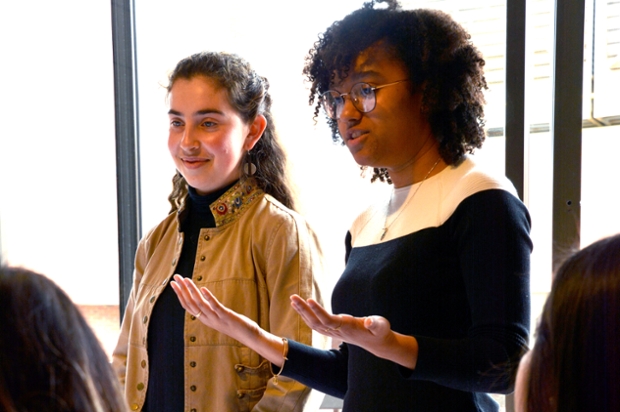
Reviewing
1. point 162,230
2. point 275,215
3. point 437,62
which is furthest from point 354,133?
point 162,230

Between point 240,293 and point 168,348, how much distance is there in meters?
0.24

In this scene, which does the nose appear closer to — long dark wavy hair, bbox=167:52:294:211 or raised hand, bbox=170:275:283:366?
long dark wavy hair, bbox=167:52:294:211

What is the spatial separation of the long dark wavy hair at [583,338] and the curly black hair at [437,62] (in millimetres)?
753

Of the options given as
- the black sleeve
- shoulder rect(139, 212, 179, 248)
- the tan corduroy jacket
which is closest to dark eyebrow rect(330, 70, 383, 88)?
the black sleeve

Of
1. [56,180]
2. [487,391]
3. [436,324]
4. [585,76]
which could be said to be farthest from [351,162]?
[56,180]

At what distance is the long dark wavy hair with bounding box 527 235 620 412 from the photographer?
825 millimetres

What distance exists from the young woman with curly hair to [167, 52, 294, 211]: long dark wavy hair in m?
0.29

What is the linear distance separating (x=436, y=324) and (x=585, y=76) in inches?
35.5

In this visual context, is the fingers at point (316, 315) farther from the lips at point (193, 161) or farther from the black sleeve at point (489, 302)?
the lips at point (193, 161)

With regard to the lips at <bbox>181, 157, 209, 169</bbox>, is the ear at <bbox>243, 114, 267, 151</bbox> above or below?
above

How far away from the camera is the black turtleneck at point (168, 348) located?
6.48 ft

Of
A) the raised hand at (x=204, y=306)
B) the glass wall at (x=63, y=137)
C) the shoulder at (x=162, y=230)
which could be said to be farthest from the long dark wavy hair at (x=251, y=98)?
the glass wall at (x=63, y=137)

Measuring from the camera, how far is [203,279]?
203 centimetres

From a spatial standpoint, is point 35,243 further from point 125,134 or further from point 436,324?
point 436,324
